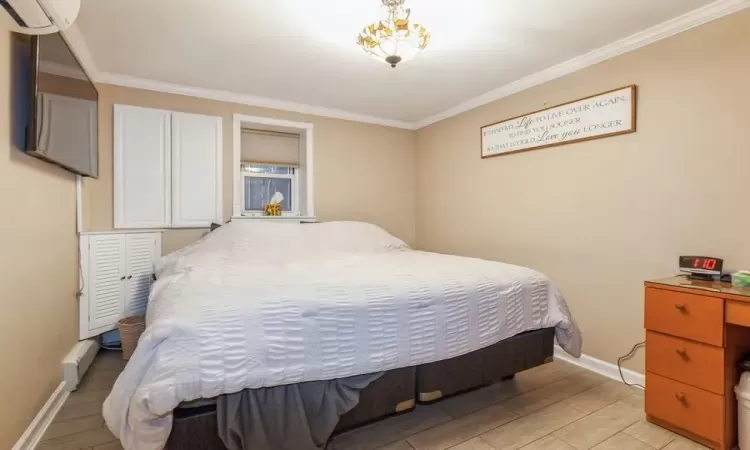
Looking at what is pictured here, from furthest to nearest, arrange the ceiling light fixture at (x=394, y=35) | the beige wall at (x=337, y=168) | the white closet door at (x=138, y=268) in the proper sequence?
the beige wall at (x=337, y=168)
the white closet door at (x=138, y=268)
the ceiling light fixture at (x=394, y=35)

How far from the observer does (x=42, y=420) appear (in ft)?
5.94

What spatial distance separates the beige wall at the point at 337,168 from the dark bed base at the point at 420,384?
2.29m

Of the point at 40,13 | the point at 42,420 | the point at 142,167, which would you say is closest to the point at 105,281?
the point at 142,167

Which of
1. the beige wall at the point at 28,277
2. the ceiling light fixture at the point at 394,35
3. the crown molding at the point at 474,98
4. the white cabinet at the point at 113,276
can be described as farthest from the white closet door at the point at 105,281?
the ceiling light fixture at the point at 394,35

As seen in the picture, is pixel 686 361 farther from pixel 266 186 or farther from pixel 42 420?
pixel 266 186

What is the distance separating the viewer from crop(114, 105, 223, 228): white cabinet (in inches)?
120

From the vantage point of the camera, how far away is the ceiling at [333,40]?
80.7 inches

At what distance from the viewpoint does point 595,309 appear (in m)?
2.65

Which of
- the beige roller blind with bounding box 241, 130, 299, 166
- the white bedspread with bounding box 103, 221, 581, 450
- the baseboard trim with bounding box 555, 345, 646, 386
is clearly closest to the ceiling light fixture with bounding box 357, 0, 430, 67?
the white bedspread with bounding box 103, 221, 581, 450

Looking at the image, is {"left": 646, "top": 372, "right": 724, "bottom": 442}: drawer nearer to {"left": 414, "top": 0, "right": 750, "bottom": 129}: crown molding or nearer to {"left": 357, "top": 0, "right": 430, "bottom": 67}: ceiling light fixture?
{"left": 414, "top": 0, "right": 750, "bottom": 129}: crown molding

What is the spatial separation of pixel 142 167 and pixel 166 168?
0.58 ft

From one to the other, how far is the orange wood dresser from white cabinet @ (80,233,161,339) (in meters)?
3.47

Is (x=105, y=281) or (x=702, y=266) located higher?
(x=702, y=266)

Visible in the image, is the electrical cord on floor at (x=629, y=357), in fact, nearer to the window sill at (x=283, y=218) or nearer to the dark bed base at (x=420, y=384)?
the dark bed base at (x=420, y=384)
